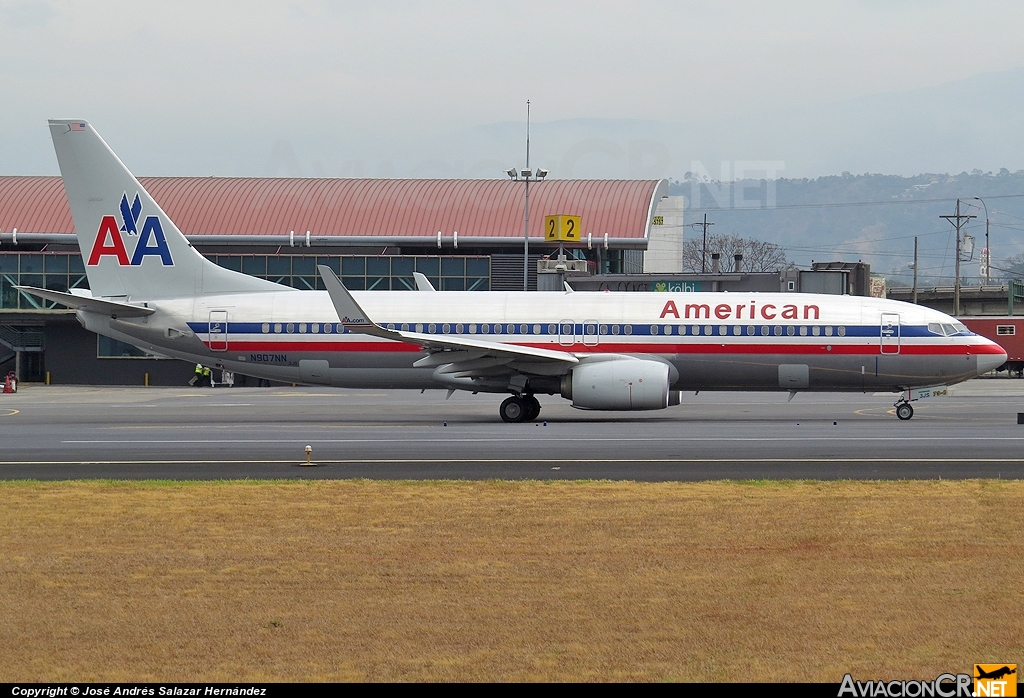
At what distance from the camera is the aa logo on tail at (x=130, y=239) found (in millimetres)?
33781

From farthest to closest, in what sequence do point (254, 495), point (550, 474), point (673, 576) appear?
point (550, 474) < point (254, 495) < point (673, 576)

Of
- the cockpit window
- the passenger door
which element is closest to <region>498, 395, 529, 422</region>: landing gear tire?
the passenger door

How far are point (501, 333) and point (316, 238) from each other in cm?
3441

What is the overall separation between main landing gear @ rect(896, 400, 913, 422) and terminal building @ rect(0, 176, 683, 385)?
28.4 m

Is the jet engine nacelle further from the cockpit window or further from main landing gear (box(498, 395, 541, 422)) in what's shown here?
the cockpit window

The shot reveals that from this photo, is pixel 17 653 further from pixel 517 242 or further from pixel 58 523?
pixel 517 242

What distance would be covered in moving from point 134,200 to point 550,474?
66.1 ft

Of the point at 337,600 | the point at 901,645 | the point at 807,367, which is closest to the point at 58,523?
the point at 337,600

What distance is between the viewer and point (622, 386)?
99.5 ft

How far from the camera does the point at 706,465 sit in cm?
2034

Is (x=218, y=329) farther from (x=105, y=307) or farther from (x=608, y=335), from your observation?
(x=608, y=335)

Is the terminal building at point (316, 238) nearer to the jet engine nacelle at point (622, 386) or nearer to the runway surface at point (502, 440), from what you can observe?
the runway surface at point (502, 440)

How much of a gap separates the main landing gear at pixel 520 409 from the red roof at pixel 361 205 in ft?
113

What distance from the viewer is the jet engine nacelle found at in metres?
30.3
